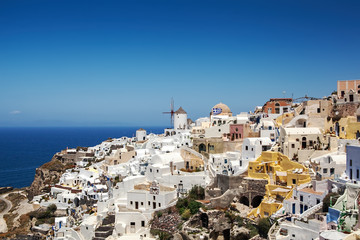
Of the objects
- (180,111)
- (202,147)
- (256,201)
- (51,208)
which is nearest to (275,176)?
(256,201)

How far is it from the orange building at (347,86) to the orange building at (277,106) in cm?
790

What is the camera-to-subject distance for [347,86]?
39.0m

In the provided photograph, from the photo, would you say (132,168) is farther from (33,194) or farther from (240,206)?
(33,194)

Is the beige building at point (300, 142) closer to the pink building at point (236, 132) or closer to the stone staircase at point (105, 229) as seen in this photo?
the pink building at point (236, 132)

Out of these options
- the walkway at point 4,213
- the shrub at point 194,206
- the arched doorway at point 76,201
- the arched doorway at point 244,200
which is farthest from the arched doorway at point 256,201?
the walkway at point 4,213

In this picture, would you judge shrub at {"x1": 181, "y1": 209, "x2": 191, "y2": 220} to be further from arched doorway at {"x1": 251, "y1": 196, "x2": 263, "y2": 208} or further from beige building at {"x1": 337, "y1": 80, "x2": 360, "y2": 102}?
beige building at {"x1": 337, "y1": 80, "x2": 360, "y2": 102}

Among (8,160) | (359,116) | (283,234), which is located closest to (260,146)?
(359,116)

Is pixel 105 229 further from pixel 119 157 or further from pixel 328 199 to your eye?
pixel 328 199

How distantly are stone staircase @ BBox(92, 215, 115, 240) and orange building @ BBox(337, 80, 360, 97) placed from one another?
96.5ft

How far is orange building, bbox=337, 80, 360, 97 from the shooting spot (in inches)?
1515

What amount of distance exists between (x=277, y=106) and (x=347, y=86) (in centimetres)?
1013

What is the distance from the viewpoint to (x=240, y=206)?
29.8m

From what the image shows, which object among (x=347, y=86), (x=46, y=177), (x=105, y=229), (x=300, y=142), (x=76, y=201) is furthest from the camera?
(x=46, y=177)

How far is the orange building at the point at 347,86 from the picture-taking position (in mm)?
38469
